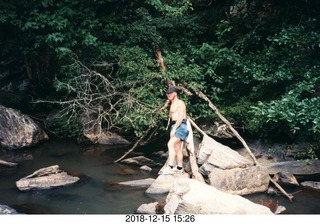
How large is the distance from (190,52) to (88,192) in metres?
5.70

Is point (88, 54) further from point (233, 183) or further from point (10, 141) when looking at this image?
point (233, 183)

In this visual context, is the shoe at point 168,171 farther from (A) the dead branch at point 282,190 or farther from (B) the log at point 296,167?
(B) the log at point 296,167

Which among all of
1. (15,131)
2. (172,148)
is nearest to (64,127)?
(15,131)

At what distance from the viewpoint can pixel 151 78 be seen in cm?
1047

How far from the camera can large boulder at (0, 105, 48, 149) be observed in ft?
38.5

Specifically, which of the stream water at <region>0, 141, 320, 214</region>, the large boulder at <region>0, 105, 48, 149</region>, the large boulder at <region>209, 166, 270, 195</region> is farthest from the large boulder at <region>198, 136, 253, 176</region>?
the large boulder at <region>0, 105, 48, 149</region>

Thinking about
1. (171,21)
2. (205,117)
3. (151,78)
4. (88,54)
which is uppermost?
(171,21)

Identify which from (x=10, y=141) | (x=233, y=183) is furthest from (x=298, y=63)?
(x=10, y=141)

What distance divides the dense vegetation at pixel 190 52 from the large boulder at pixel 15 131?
3.92 feet

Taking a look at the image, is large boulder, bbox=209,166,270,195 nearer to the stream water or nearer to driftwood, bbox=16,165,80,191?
the stream water

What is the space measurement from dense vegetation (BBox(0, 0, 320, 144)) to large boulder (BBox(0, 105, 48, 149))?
1196 mm

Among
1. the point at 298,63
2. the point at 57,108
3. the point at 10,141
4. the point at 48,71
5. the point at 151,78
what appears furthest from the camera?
the point at 48,71

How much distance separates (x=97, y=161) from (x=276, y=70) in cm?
583

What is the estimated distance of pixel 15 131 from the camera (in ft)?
39.0
